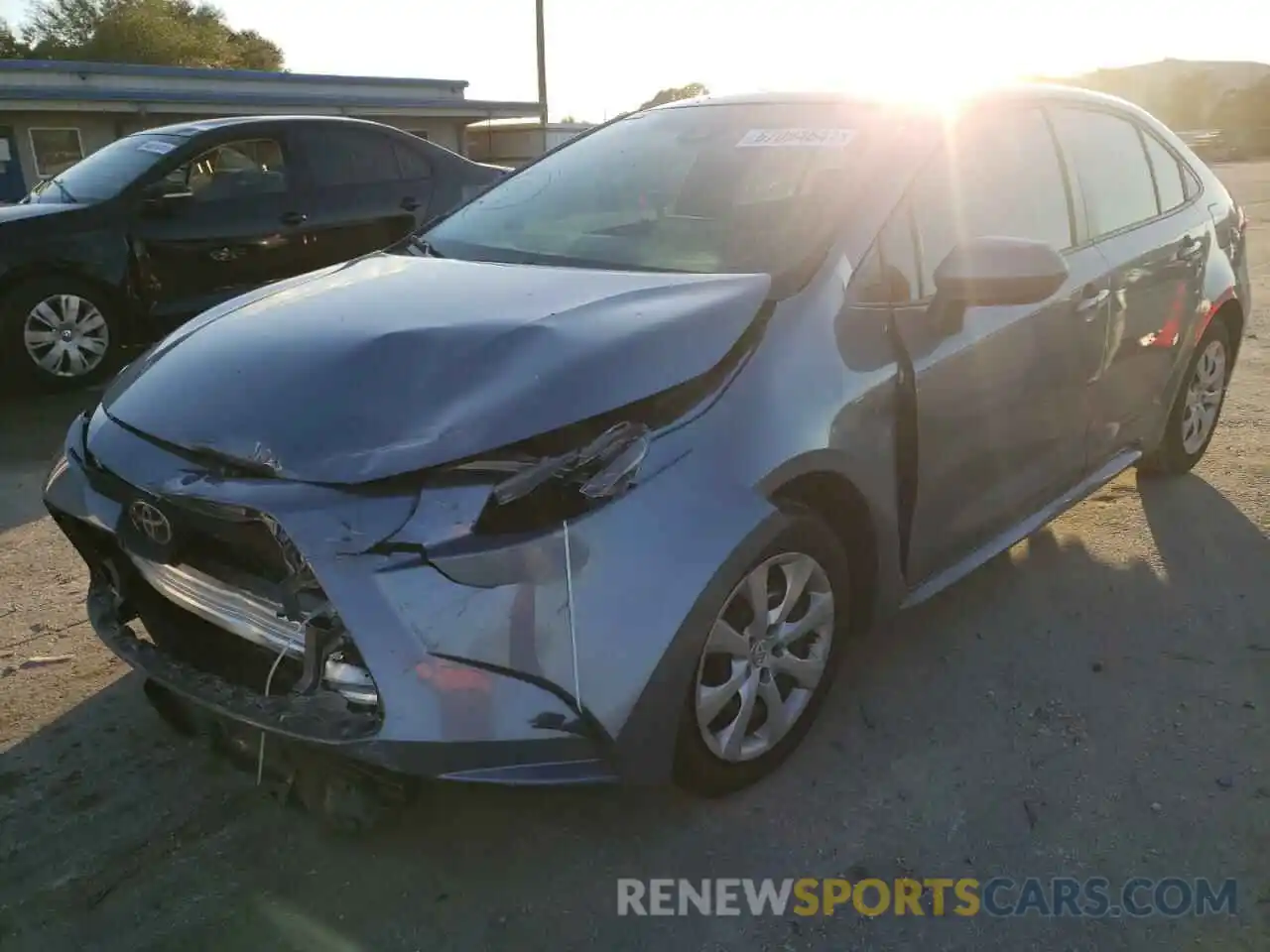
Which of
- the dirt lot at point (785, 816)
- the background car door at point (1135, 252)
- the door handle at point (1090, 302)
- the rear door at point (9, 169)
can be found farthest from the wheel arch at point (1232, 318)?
the rear door at point (9, 169)

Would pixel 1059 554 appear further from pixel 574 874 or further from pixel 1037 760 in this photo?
pixel 574 874

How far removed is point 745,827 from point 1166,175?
326 centimetres

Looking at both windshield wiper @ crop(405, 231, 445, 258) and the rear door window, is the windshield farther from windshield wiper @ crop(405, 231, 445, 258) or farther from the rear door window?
windshield wiper @ crop(405, 231, 445, 258)

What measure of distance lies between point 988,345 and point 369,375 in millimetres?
1713

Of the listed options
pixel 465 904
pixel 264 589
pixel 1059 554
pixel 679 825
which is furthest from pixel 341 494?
pixel 1059 554

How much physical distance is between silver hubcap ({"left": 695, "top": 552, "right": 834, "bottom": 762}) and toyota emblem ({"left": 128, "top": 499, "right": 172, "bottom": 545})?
1.16 meters

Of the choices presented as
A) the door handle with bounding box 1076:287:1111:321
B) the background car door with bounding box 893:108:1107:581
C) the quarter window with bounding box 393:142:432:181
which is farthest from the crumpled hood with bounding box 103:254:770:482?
the quarter window with bounding box 393:142:432:181

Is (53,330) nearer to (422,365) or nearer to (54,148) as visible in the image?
(422,365)

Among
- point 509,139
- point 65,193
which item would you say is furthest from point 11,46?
point 65,193

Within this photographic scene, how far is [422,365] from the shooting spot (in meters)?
2.23

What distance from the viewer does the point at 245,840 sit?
238 cm

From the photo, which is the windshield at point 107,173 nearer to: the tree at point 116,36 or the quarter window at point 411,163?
the quarter window at point 411,163

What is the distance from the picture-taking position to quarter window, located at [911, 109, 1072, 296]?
9.44ft

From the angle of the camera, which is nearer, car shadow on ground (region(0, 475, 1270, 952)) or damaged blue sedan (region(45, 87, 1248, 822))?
damaged blue sedan (region(45, 87, 1248, 822))
